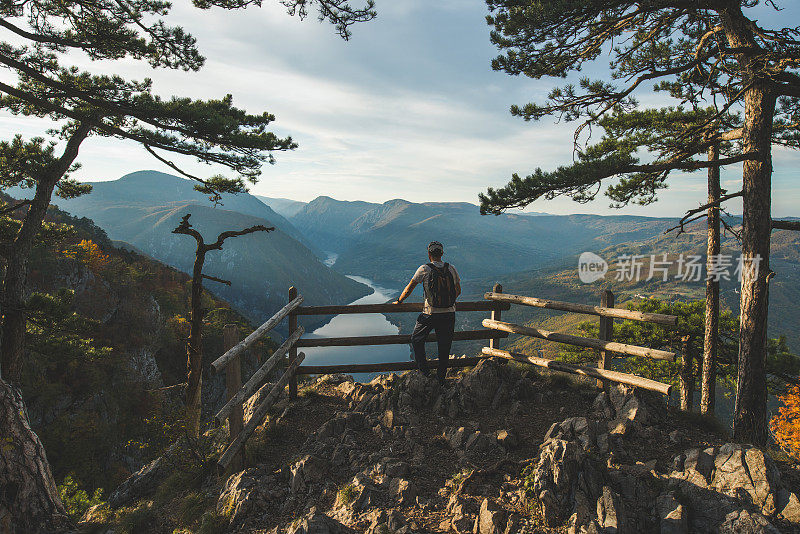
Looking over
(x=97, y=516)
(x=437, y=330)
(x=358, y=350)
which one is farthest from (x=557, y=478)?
(x=358, y=350)

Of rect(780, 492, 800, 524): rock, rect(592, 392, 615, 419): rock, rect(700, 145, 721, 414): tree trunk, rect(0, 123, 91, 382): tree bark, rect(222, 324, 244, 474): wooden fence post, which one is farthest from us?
rect(700, 145, 721, 414): tree trunk

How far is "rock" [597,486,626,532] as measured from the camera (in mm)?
3729

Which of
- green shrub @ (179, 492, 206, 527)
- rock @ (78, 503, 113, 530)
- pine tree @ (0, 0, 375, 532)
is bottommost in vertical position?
rock @ (78, 503, 113, 530)

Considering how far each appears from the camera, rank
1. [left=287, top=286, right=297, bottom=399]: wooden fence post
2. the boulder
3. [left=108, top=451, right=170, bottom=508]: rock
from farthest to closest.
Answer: [left=287, top=286, right=297, bottom=399]: wooden fence post < [left=108, top=451, right=170, bottom=508]: rock < the boulder

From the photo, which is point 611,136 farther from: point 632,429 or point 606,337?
point 632,429

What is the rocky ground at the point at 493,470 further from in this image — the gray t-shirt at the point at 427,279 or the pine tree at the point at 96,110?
the pine tree at the point at 96,110

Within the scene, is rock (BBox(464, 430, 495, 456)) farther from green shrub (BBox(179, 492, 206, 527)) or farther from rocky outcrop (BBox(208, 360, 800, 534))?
green shrub (BBox(179, 492, 206, 527))

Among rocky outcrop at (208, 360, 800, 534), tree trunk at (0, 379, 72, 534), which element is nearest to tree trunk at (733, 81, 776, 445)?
rocky outcrop at (208, 360, 800, 534)

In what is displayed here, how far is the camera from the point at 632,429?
5.48 meters

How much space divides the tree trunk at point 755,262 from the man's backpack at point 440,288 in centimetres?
527

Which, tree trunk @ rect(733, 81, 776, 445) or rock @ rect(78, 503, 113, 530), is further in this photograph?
tree trunk @ rect(733, 81, 776, 445)

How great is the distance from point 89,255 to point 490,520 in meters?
41.2

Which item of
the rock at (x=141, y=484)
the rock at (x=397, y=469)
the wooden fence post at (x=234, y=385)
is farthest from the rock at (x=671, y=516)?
the rock at (x=141, y=484)

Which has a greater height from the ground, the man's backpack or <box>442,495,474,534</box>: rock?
the man's backpack
